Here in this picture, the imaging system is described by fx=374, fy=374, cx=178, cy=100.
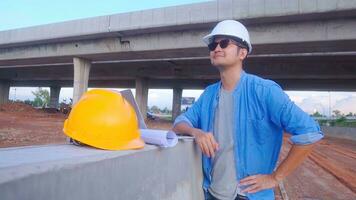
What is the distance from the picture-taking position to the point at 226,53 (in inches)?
111

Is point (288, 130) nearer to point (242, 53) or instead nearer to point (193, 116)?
point (242, 53)

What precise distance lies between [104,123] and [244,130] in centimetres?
98

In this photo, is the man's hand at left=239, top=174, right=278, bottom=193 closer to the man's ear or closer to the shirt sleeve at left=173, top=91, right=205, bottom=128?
the shirt sleeve at left=173, top=91, right=205, bottom=128

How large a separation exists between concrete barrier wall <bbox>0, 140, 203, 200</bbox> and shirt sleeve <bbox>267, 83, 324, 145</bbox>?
0.83 meters

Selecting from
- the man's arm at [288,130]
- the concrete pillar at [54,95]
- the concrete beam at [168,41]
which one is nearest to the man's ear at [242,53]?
the man's arm at [288,130]

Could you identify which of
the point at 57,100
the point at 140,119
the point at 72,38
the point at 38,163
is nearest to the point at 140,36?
the point at 72,38

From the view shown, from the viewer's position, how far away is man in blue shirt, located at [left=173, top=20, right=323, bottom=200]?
245 centimetres

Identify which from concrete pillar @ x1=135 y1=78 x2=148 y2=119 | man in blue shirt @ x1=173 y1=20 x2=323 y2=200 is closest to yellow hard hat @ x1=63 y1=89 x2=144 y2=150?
man in blue shirt @ x1=173 y1=20 x2=323 y2=200

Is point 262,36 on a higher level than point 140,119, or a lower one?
higher

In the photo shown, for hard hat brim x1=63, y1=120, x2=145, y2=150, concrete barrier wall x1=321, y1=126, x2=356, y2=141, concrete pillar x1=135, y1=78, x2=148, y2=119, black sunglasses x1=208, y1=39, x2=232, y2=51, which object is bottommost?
concrete barrier wall x1=321, y1=126, x2=356, y2=141

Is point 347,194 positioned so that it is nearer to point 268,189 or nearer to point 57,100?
point 268,189

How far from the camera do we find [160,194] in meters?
2.69

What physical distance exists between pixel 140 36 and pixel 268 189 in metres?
22.1

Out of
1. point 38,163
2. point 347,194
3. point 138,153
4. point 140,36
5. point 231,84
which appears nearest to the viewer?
point 38,163
